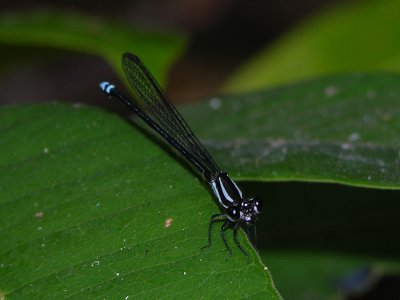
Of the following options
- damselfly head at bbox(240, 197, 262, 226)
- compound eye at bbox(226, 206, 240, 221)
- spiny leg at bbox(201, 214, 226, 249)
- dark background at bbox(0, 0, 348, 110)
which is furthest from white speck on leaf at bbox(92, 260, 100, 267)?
dark background at bbox(0, 0, 348, 110)

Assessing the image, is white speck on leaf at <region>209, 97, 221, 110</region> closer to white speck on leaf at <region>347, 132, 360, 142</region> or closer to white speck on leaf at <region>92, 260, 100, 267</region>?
white speck on leaf at <region>347, 132, 360, 142</region>

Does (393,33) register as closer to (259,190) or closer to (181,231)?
(259,190)

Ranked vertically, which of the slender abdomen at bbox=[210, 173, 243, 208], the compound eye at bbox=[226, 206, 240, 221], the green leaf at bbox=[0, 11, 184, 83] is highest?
the green leaf at bbox=[0, 11, 184, 83]

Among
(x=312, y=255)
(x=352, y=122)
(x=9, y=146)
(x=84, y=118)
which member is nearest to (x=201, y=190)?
(x=84, y=118)

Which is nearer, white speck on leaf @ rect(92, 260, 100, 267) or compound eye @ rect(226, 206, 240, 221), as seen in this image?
white speck on leaf @ rect(92, 260, 100, 267)

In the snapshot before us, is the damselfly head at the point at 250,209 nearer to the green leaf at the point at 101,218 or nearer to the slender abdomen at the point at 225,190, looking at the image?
the slender abdomen at the point at 225,190

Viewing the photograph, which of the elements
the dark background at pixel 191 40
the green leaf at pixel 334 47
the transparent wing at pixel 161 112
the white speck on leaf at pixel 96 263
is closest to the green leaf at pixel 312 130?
the transparent wing at pixel 161 112
